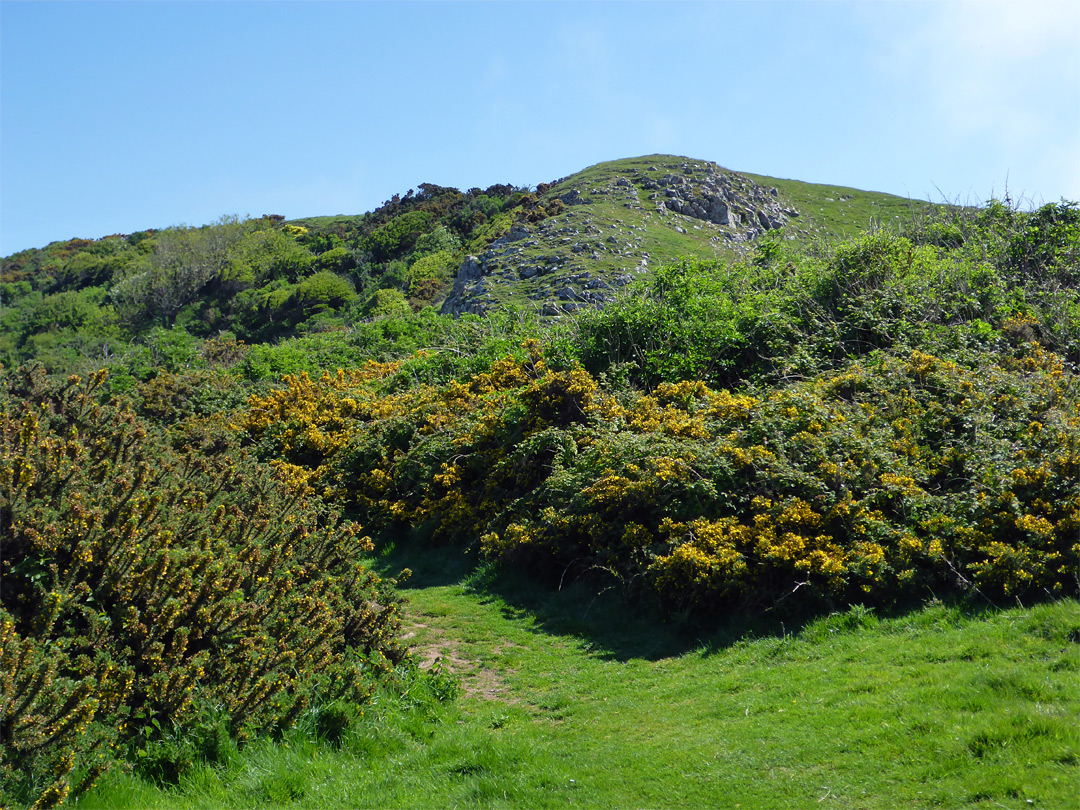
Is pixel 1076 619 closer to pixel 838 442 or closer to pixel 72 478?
pixel 838 442

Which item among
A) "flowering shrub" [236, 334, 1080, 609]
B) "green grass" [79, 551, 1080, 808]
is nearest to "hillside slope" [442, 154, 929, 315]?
"flowering shrub" [236, 334, 1080, 609]

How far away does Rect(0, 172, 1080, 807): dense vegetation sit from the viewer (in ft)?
17.1

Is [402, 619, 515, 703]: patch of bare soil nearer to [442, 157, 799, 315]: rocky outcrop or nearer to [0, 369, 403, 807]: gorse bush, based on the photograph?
[0, 369, 403, 807]: gorse bush

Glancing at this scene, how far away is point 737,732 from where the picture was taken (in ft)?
17.5

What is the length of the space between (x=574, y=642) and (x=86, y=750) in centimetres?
490

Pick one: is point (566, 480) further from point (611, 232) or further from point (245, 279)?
point (245, 279)

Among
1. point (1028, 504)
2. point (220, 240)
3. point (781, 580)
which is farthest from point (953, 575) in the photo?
point (220, 240)

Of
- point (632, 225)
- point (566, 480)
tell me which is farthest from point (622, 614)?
point (632, 225)

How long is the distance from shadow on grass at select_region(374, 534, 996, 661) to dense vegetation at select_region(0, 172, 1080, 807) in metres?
0.12

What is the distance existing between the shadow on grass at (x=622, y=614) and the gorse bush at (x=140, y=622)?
92.8 inches

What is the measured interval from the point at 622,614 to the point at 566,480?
2.12 m

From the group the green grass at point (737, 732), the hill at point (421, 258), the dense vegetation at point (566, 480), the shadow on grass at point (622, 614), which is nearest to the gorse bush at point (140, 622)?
the dense vegetation at point (566, 480)

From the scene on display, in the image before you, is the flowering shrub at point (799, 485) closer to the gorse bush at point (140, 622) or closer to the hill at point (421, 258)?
the gorse bush at point (140, 622)

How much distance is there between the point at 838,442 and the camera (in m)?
8.34
